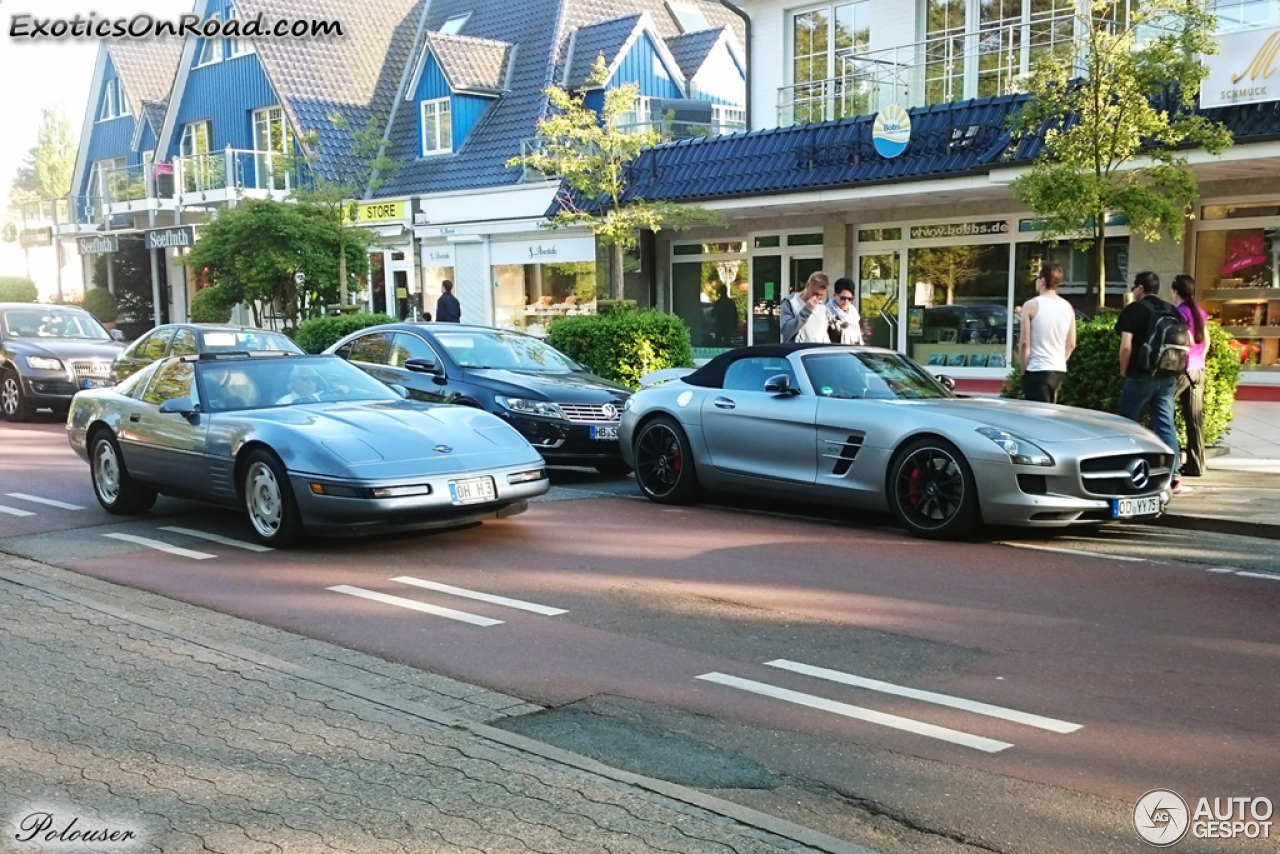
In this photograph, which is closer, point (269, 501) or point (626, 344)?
point (269, 501)

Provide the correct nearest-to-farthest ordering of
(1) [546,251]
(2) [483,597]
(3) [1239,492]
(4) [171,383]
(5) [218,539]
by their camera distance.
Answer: (2) [483,597], (5) [218,539], (4) [171,383], (3) [1239,492], (1) [546,251]

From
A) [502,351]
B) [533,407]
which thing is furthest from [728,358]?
[502,351]

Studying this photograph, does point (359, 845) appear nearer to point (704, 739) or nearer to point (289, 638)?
point (704, 739)

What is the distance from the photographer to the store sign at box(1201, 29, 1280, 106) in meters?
14.9

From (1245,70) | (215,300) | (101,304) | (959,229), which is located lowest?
(215,300)

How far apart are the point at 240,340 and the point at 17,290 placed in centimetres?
3259

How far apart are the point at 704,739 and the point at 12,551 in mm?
6102

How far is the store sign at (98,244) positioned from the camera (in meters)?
39.5

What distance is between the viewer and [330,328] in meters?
21.3

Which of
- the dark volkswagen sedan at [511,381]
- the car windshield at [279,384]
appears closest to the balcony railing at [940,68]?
the dark volkswagen sedan at [511,381]

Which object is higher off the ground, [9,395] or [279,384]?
[279,384]

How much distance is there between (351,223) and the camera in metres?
25.5

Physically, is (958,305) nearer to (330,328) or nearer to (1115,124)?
(1115,124)

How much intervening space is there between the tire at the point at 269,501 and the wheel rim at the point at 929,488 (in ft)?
13.8
